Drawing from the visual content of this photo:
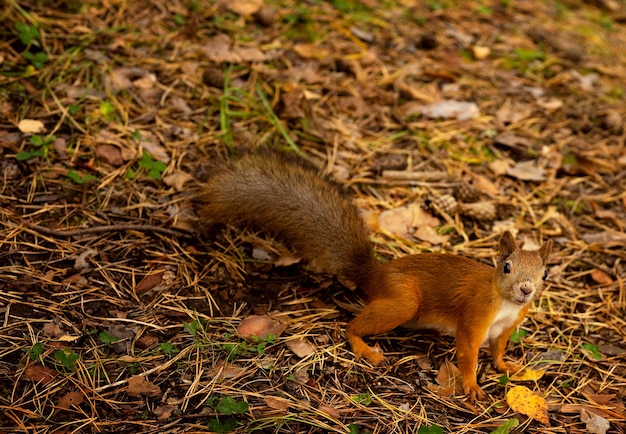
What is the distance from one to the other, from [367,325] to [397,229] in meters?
0.77

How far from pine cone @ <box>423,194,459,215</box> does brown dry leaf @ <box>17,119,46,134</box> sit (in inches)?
72.9

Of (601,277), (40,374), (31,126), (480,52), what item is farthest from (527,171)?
(40,374)

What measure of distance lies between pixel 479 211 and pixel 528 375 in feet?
3.20

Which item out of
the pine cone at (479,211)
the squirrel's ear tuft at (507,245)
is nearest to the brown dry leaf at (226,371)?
the squirrel's ear tuft at (507,245)

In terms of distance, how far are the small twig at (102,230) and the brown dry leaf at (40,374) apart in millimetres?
670

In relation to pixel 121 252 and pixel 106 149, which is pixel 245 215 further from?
pixel 106 149

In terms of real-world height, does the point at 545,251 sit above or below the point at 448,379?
above

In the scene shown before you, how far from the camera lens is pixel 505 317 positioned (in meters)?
2.45

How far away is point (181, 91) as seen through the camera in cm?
354

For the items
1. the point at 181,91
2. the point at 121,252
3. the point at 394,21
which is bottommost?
the point at 121,252

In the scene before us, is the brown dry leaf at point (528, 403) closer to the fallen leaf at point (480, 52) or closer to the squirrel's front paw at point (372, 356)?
the squirrel's front paw at point (372, 356)

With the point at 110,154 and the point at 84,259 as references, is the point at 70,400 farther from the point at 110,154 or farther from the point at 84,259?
the point at 110,154

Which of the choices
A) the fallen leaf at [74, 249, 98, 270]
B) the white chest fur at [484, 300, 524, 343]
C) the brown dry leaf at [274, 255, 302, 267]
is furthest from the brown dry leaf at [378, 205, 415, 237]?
the fallen leaf at [74, 249, 98, 270]

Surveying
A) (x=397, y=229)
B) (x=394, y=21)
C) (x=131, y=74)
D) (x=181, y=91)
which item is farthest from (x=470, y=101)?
(x=131, y=74)
